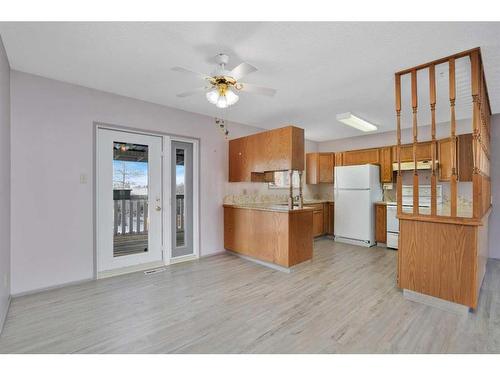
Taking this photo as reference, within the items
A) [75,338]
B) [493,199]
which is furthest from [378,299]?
[493,199]

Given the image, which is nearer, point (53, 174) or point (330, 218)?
point (53, 174)

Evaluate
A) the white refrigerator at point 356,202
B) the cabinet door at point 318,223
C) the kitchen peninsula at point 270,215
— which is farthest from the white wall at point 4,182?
the white refrigerator at point 356,202

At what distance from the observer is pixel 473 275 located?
2.23m

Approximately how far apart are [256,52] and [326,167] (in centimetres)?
434

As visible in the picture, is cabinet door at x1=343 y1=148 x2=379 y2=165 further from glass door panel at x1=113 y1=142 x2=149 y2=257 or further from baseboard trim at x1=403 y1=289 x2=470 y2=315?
glass door panel at x1=113 y1=142 x2=149 y2=257

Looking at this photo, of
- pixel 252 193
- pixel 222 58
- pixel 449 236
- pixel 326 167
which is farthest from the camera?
pixel 326 167

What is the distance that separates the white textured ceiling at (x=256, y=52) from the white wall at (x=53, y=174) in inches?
10.0

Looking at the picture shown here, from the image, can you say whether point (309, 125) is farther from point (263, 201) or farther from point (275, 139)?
point (263, 201)

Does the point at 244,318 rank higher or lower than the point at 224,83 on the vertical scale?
lower

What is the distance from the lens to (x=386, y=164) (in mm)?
5230

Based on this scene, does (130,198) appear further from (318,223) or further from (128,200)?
(318,223)

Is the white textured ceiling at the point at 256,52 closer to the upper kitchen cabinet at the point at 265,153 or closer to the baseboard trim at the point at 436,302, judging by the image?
the upper kitchen cabinet at the point at 265,153

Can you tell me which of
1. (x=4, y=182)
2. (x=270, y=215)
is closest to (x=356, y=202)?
(x=270, y=215)

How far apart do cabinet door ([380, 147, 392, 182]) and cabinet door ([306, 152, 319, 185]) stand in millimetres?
1447
